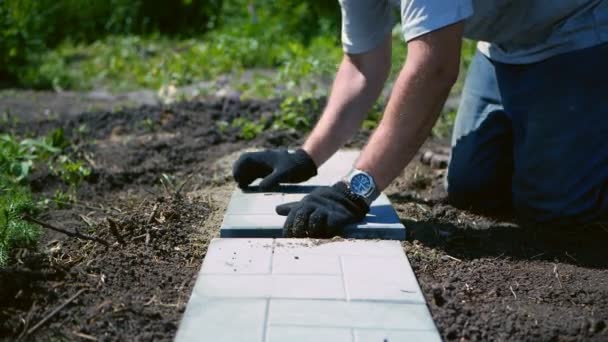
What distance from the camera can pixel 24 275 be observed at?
7.68 ft

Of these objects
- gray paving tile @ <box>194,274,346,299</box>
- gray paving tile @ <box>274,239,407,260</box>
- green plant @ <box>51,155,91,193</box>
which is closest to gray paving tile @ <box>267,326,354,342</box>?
gray paving tile @ <box>194,274,346,299</box>

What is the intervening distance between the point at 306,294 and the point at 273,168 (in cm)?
117

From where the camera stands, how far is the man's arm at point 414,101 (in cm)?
264

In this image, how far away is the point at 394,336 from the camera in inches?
80.7

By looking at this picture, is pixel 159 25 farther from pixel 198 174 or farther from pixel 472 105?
pixel 472 105

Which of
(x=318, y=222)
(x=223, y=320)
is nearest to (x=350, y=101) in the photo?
(x=318, y=222)

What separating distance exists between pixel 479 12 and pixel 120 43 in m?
6.53

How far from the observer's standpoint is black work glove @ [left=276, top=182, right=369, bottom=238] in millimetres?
2750

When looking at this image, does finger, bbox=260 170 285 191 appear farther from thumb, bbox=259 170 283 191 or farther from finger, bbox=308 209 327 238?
finger, bbox=308 209 327 238

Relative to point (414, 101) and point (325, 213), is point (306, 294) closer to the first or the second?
point (325, 213)

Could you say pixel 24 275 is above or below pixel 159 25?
above

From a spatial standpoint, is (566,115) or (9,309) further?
(566,115)

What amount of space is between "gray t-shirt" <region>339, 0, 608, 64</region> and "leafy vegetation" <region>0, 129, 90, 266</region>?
1533mm

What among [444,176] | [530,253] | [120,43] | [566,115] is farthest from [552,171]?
[120,43]
